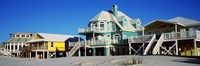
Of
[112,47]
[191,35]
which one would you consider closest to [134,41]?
[112,47]

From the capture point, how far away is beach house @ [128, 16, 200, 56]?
3033 centimetres

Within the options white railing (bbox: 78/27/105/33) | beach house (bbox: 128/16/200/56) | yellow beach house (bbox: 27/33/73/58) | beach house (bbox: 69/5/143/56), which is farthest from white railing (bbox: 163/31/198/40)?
yellow beach house (bbox: 27/33/73/58)

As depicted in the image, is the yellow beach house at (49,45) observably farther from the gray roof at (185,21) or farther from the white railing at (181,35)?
the white railing at (181,35)

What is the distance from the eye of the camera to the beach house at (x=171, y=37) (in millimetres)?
30328

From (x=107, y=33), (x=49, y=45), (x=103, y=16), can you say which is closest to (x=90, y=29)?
(x=107, y=33)

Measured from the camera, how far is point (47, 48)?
1892 inches

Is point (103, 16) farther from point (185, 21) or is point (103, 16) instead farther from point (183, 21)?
point (185, 21)

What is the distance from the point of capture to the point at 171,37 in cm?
3136

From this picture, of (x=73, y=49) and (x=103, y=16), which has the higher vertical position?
(x=103, y=16)

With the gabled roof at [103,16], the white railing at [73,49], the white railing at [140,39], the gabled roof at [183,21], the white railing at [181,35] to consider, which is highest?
the gabled roof at [103,16]

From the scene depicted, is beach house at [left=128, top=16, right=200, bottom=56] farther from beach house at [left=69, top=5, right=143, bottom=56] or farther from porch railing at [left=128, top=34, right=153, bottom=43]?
beach house at [left=69, top=5, right=143, bottom=56]

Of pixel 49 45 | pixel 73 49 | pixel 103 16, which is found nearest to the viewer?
pixel 73 49

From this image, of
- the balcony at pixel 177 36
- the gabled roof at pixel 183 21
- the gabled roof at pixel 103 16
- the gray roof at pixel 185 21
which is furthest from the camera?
the gabled roof at pixel 103 16

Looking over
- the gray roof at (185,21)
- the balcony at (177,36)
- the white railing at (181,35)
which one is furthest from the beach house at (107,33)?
the white railing at (181,35)
